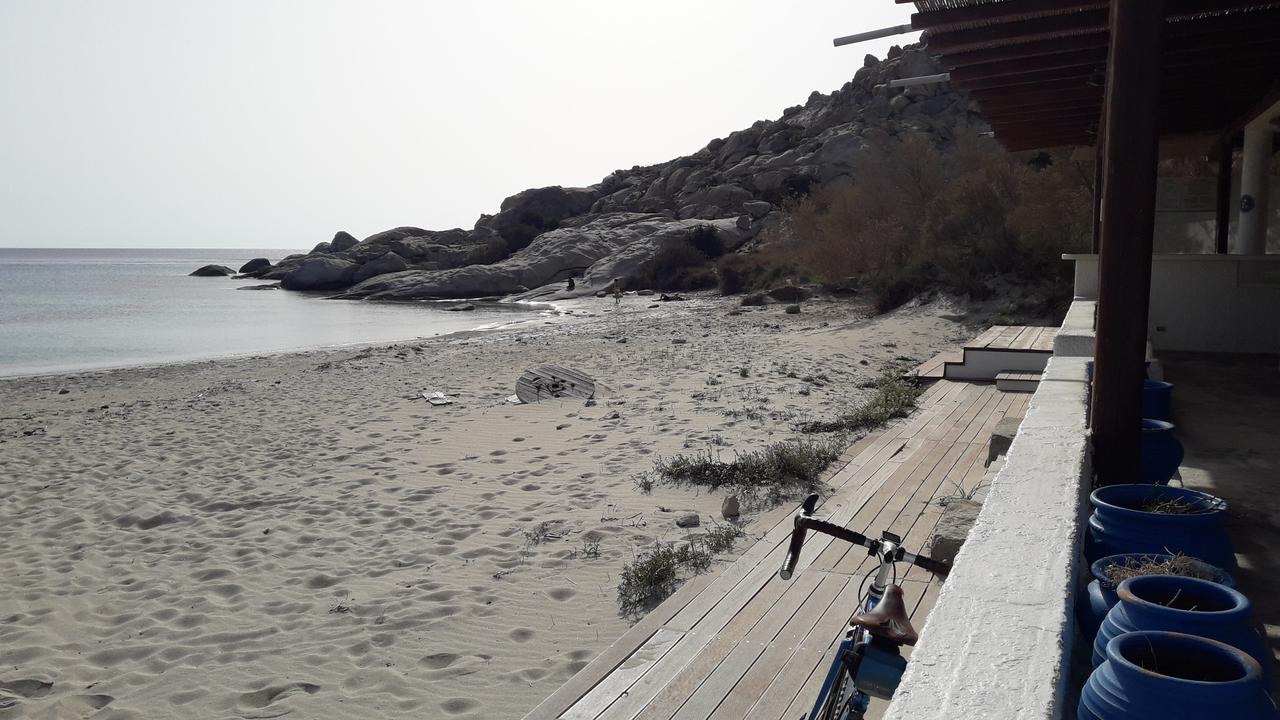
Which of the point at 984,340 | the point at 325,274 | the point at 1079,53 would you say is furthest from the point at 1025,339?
the point at 325,274

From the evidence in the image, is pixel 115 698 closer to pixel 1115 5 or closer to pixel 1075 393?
pixel 1075 393

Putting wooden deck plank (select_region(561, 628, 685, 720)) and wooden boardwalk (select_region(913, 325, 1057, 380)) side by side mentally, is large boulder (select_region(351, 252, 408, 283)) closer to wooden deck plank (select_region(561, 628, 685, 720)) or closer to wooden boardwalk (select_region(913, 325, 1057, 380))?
wooden boardwalk (select_region(913, 325, 1057, 380))

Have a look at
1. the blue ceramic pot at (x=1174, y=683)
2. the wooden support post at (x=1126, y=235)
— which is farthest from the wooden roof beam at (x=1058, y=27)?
the blue ceramic pot at (x=1174, y=683)

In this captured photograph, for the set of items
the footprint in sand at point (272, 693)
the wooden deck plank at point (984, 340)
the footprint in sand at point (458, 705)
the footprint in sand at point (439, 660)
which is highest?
the wooden deck plank at point (984, 340)

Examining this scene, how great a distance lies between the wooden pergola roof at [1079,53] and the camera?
4992 millimetres

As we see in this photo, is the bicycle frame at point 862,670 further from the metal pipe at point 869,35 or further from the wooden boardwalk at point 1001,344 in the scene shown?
the wooden boardwalk at point 1001,344

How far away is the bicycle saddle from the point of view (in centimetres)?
181

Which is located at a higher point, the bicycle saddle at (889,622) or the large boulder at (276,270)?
the large boulder at (276,270)

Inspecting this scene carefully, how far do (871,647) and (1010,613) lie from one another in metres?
0.30

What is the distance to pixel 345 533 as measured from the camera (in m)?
6.06

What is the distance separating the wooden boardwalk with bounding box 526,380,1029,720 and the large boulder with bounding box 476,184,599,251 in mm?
47417

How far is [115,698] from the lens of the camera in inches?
158

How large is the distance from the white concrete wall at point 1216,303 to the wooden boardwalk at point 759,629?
2.71 m

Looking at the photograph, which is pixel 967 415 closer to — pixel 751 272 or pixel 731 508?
pixel 731 508
